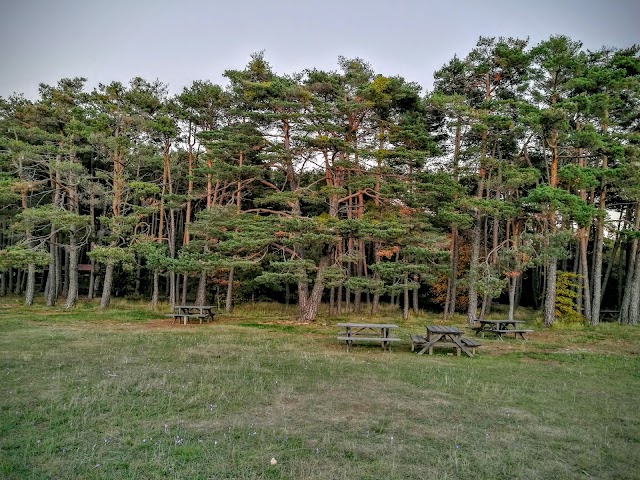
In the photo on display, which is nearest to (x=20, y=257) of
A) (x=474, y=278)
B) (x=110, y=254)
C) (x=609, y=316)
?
(x=110, y=254)

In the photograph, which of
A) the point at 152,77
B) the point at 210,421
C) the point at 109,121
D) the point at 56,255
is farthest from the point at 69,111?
the point at 210,421

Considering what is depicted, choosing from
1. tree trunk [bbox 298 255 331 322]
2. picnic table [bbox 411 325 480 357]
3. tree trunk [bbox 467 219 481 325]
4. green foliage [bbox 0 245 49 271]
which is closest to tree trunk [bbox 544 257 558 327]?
tree trunk [bbox 467 219 481 325]

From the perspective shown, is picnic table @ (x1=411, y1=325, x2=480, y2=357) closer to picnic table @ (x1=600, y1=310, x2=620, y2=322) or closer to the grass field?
the grass field

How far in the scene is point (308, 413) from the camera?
5.94 meters

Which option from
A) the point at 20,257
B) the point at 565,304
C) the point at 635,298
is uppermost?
the point at 635,298

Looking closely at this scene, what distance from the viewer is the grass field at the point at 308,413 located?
4.27m

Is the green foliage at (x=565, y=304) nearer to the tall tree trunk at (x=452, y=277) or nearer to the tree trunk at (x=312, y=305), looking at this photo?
the tall tree trunk at (x=452, y=277)

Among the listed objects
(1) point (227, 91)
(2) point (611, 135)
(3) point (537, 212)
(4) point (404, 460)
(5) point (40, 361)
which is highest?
(1) point (227, 91)

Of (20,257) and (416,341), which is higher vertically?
(20,257)

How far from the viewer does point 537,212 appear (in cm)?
2153

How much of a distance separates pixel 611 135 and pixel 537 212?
15.5ft

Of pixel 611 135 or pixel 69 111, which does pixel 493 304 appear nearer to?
pixel 611 135

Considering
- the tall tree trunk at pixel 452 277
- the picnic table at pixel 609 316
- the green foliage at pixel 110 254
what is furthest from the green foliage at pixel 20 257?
the picnic table at pixel 609 316

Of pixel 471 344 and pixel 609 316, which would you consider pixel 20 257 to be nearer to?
pixel 471 344
